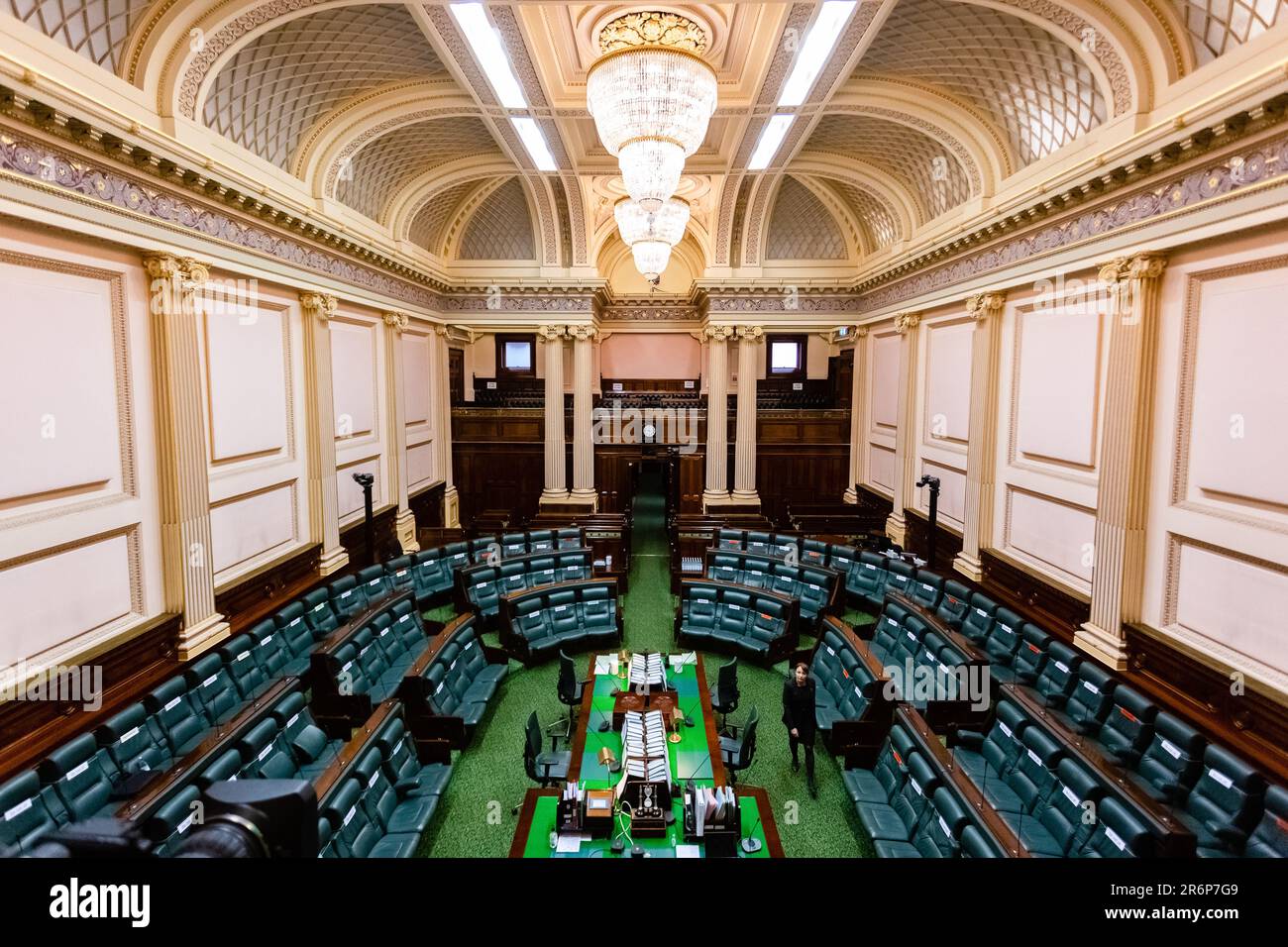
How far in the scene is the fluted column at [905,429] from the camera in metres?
→ 13.5

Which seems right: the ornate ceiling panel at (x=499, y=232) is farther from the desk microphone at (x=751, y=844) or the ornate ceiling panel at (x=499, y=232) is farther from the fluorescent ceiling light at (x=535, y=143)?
the desk microphone at (x=751, y=844)

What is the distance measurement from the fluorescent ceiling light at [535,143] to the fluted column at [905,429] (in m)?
8.13

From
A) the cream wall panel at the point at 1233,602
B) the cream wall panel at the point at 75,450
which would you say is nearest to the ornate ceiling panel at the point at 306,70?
the cream wall panel at the point at 75,450

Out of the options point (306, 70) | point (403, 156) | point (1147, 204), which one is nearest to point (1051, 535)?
point (1147, 204)

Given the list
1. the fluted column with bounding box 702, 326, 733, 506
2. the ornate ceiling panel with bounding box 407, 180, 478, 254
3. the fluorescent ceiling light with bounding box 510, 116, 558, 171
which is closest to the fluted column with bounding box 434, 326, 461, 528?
the ornate ceiling panel with bounding box 407, 180, 478, 254

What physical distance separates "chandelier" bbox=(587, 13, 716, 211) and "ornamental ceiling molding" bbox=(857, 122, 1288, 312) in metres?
4.92

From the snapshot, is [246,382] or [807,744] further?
[246,382]

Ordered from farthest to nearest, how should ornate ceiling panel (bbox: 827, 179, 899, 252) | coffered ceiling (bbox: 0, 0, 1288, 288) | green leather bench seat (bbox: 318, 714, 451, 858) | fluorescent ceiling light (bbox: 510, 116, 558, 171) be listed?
ornate ceiling panel (bbox: 827, 179, 899, 252)
fluorescent ceiling light (bbox: 510, 116, 558, 171)
coffered ceiling (bbox: 0, 0, 1288, 288)
green leather bench seat (bbox: 318, 714, 451, 858)

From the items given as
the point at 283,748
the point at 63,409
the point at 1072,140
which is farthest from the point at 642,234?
the point at 283,748

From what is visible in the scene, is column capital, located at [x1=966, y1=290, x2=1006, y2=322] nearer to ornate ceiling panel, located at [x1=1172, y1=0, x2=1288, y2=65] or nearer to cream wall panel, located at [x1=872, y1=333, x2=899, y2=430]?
cream wall panel, located at [x1=872, y1=333, x2=899, y2=430]

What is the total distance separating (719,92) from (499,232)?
826 cm

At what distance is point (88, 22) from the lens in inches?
A: 234

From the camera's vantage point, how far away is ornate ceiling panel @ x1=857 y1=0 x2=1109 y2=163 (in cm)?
765

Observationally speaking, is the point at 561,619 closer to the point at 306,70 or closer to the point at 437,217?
the point at 306,70
